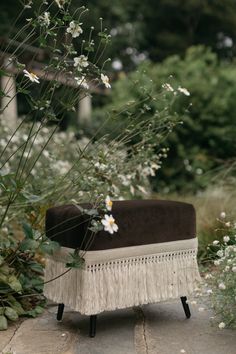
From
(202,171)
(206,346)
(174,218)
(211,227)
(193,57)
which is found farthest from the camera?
(193,57)

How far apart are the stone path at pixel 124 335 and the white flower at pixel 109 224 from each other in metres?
0.55

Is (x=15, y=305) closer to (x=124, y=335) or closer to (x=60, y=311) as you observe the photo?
(x=60, y=311)

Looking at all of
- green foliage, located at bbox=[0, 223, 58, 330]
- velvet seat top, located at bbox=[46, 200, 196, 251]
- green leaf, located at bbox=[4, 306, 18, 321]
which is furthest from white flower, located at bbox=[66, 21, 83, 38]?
green leaf, located at bbox=[4, 306, 18, 321]

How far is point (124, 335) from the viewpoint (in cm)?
272

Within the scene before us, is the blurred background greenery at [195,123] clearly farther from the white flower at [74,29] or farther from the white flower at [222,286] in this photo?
the white flower at [222,286]

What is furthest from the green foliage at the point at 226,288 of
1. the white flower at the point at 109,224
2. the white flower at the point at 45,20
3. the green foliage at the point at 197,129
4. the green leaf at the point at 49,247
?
the green foliage at the point at 197,129

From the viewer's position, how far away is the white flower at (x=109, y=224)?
2.44 meters

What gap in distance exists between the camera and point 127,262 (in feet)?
8.82

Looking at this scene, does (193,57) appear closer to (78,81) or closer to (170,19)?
(78,81)

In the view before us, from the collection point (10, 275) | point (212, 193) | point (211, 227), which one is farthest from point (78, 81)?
point (212, 193)

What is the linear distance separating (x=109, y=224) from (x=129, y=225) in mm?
250

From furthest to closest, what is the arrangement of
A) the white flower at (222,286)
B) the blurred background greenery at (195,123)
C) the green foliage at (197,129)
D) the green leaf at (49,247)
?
the green foliage at (197,129)
the blurred background greenery at (195,123)
the green leaf at (49,247)
the white flower at (222,286)

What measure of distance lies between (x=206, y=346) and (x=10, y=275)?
1.13 meters

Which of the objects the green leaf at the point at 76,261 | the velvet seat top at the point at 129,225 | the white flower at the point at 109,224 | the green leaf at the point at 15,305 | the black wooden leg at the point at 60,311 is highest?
the white flower at the point at 109,224
